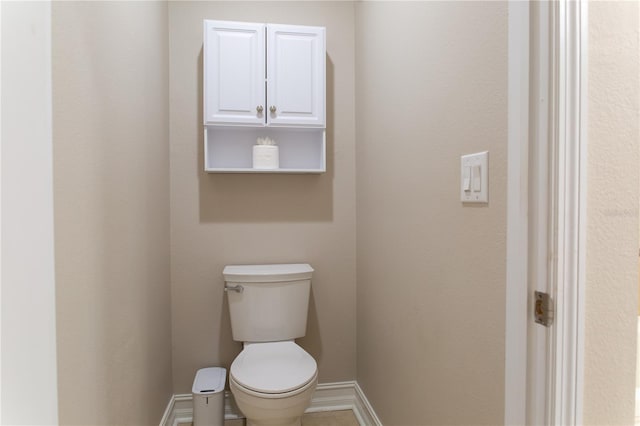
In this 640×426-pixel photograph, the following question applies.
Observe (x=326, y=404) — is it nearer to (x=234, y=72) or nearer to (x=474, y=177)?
(x=474, y=177)

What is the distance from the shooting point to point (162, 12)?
73.2 inches

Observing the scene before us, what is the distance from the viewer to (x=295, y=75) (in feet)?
6.36

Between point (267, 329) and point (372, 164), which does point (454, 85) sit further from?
point (267, 329)

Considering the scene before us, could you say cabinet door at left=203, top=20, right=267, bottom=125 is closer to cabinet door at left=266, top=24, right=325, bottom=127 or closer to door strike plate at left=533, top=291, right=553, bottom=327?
cabinet door at left=266, top=24, right=325, bottom=127

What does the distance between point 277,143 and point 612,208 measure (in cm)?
166

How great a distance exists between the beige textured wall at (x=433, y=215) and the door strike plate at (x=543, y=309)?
155 millimetres

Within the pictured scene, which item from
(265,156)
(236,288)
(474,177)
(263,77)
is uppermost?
(263,77)

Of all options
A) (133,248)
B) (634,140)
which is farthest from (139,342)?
(634,140)

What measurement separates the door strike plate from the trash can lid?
5.11 feet

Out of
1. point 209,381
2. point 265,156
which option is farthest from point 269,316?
point 265,156

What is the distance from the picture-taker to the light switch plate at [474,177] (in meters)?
0.95

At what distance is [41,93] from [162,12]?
4.20 ft

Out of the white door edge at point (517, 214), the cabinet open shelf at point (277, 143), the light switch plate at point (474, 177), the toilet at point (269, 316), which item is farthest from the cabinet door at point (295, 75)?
the white door edge at point (517, 214)

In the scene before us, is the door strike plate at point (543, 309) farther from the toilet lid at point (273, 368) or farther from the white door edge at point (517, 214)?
the toilet lid at point (273, 368)
